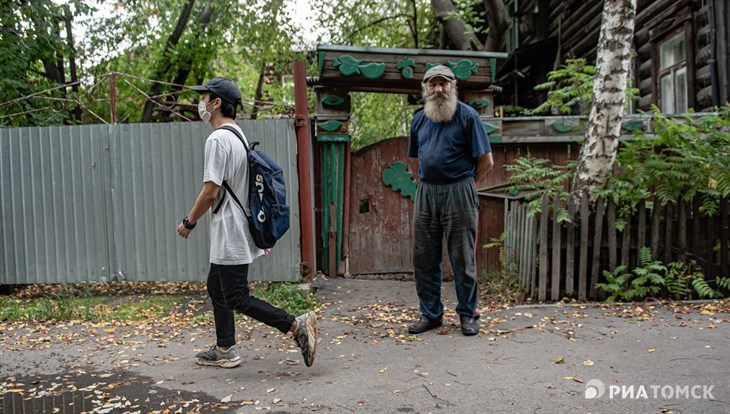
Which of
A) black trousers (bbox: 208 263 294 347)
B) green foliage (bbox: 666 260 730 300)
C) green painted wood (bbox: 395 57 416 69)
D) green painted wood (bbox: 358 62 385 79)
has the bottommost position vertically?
green foliage (bbox: 666 260 730 300)

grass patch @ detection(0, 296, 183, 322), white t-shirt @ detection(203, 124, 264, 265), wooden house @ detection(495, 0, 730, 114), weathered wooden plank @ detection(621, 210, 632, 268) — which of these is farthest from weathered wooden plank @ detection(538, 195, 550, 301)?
wooden house @ detection(495, 0, 730, 114)

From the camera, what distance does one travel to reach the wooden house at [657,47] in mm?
8531

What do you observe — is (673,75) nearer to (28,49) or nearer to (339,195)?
(339,195)

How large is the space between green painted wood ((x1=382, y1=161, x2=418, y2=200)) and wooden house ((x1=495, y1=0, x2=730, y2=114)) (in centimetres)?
410

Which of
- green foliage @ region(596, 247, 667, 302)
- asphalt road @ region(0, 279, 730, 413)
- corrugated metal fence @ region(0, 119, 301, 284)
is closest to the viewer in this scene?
asphalt road @ region(0, 279, 730, 413)

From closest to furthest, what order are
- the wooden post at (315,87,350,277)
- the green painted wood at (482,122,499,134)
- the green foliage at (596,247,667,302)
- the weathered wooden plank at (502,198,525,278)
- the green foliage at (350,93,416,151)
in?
the green foliage at (596,247,667,302)
the weathered wooden plank at (502,198,525,278)
the wooden post at (315,87,350,277)
the green painted wood at (482,122,499,134)
the green foliage at (350,93,416,151)

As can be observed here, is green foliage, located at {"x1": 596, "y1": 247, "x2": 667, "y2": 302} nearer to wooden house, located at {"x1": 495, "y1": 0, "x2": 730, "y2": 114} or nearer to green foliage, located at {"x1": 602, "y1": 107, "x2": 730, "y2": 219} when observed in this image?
green foliage, located at {"x1": 602, "y1": 107, "x2": 730, "y2": 219}

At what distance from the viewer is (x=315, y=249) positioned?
7.86m

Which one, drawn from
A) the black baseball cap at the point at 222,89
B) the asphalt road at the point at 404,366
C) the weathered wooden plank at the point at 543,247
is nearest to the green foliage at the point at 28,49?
the asphalt road at the point at 404,366

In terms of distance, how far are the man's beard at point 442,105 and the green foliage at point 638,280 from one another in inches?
98.4

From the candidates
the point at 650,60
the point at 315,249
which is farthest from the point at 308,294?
the point at 650,60

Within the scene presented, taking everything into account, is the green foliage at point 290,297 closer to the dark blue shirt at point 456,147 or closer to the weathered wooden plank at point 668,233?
the dark blue shirt at point 456,147

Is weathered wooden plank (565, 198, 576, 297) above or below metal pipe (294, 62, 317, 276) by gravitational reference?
below

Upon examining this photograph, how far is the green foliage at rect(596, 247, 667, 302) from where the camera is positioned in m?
5.95
